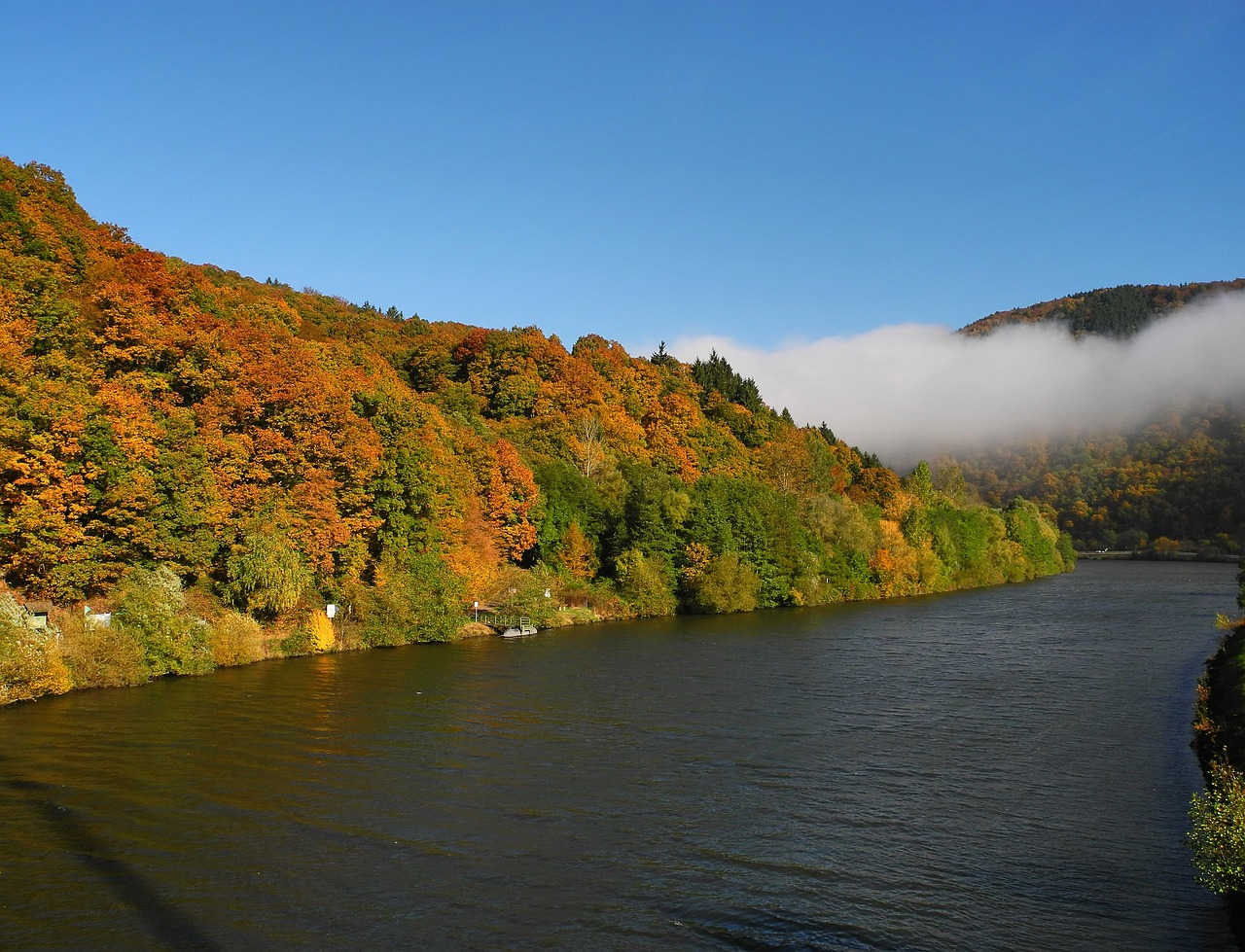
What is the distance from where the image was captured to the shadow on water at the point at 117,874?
1461cm

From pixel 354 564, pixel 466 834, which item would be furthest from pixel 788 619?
pixel 466 834

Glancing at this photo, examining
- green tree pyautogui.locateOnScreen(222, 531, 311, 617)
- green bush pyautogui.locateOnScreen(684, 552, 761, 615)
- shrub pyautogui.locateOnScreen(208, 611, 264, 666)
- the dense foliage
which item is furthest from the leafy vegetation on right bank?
the dense foliage

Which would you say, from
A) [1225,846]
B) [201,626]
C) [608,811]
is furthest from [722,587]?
[1225,846]

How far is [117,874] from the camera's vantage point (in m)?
17.0

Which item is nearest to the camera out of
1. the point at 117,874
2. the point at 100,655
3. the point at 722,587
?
the point at 117,874

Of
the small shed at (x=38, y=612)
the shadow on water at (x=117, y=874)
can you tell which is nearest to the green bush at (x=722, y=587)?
the small shed at (x=38, y=612)

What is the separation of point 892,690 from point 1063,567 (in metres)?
107

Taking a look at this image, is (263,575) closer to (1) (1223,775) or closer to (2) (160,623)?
(2) (160,623)

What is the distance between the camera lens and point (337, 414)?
47625mm

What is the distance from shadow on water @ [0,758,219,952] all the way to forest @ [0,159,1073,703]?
11771 millimetres

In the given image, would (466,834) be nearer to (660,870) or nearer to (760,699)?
(660,870)

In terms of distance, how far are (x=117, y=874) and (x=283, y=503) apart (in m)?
29.8

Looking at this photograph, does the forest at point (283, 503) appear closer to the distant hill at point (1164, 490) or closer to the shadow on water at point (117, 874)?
the shadow on water at point (117, 874)

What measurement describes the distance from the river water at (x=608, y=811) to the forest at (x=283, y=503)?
5.13 m
